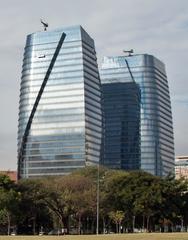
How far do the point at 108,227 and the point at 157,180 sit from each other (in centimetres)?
2312

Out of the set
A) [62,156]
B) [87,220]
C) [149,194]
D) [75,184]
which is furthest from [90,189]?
[62,156]

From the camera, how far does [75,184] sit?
101188 mm

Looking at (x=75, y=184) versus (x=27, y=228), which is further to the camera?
(x=27, y=228)

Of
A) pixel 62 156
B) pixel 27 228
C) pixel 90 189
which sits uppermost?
pixel 62 156

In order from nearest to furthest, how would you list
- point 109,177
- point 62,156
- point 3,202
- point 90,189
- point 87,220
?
point 3,202 → point 90,189 → point 109,177 → point 87,220 → point 62,156

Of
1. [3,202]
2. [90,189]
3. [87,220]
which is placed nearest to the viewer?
[3,202]

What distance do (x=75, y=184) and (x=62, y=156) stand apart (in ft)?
323

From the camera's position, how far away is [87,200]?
98250 mm

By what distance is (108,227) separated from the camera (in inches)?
4877

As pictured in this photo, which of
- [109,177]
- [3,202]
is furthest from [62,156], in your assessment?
[3,202]

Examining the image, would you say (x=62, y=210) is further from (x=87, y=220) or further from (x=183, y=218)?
(x=183, y=218)

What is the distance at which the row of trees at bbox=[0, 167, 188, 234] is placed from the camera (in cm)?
9825

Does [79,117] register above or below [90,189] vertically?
above

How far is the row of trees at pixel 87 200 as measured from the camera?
3868 inches
